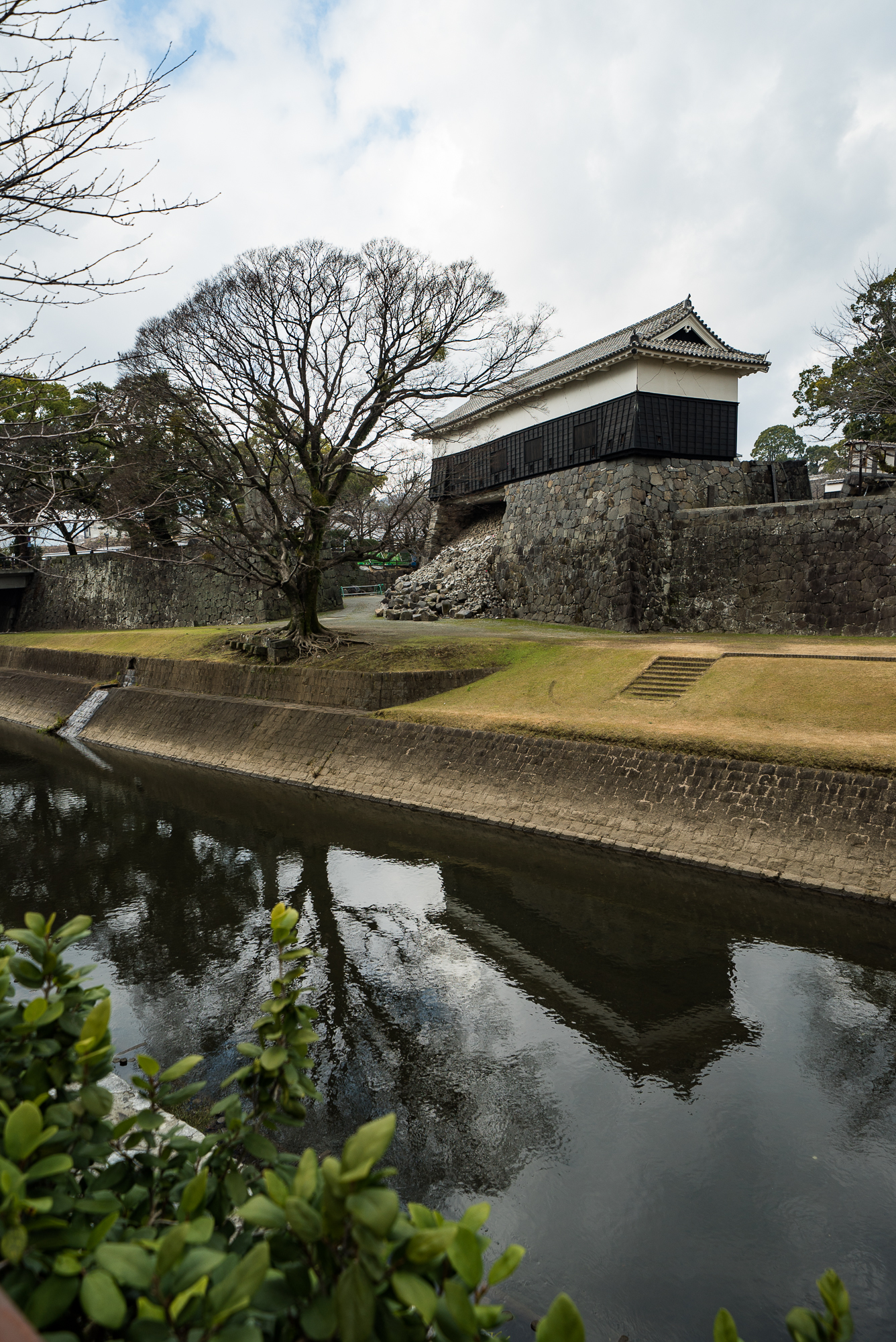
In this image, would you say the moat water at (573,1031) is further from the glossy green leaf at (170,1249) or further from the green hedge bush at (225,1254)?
the glossy green leaf at (170,1249)

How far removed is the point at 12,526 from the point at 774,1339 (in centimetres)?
588

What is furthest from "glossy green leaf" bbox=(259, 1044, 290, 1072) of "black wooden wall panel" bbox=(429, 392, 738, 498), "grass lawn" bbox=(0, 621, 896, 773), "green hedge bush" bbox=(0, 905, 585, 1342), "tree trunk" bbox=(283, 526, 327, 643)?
"black wooden wall panel" bbox=(429, 392, 738, 498)

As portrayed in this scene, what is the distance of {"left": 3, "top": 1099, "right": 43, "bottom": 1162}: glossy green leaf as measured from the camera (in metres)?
1.75

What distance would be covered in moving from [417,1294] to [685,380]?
2574cm

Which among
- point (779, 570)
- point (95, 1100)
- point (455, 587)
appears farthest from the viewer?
point (455, 587)

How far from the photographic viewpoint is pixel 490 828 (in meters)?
13.2

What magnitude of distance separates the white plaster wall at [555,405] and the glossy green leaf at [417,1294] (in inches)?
975

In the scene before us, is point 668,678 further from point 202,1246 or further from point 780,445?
point 780,445

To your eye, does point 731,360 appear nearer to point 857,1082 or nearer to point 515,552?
point 515,552

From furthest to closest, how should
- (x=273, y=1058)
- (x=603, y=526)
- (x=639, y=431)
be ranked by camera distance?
(x=603, y=526), (x=639, y=431), (x=273, y=1058)

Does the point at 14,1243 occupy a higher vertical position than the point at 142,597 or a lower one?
lower

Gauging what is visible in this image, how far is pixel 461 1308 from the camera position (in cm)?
158

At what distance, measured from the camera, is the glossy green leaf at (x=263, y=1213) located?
1.66 m

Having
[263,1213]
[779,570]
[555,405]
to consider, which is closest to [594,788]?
[263,1213]
